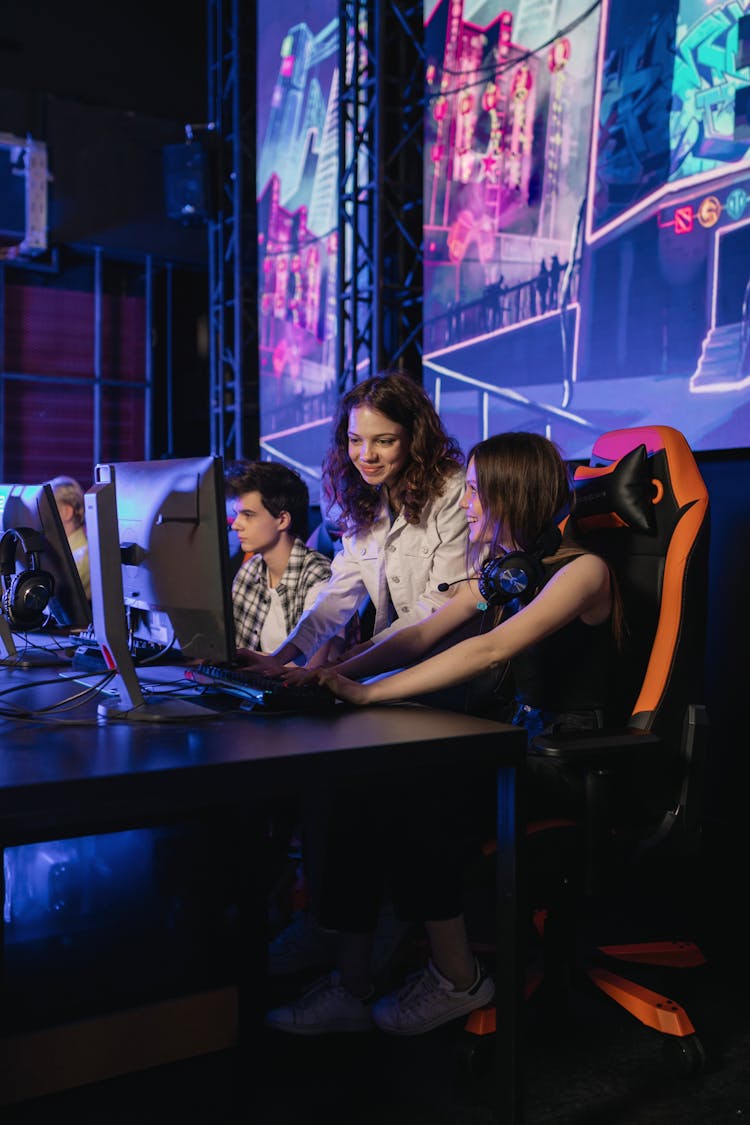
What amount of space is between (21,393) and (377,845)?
20.8 ft

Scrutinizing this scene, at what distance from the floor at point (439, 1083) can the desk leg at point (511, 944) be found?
8.7 inches

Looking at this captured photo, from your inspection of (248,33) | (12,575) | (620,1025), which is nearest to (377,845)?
(620,1025)

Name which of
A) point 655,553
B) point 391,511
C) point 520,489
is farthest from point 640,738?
point 391,511

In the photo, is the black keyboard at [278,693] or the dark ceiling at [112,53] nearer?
the black keyboard at [278,693]

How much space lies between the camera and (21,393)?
293 inches

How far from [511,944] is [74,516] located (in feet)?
8.84

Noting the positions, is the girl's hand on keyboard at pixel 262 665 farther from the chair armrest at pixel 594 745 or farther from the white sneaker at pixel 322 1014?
the white sneaker at pixel 322 1014

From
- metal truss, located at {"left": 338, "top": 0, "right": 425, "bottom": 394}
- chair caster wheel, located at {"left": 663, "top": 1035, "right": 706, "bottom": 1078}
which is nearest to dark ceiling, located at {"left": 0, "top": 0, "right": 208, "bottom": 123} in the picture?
metal truss, located at {"left": 338, "top": 0, "right": 425, "bottom": 394}

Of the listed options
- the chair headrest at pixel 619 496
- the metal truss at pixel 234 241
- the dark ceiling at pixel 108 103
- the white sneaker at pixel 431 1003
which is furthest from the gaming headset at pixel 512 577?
the dark ceiling at pixel 108 103

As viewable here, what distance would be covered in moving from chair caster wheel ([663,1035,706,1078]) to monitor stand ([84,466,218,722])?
1.09m

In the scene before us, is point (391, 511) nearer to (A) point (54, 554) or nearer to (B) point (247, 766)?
(A) point (54, 554)

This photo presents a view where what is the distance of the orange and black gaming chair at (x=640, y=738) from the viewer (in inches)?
69.2

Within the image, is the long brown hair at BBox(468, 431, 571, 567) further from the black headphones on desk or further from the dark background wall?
the dark background wall

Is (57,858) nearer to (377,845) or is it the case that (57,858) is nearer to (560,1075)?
(377,845)
